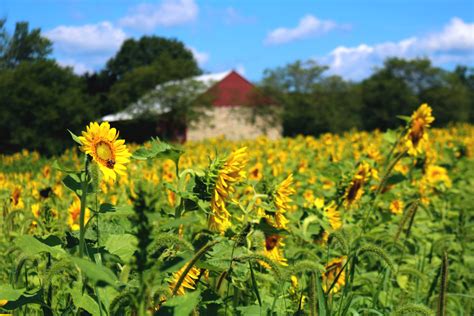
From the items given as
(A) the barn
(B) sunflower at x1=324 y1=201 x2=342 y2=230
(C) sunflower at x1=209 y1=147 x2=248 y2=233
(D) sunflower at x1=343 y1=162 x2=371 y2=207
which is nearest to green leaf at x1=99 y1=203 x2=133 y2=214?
(C) sunflower at x1=209 y1=147 x2=248 y2=233

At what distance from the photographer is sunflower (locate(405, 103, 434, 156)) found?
4016mm

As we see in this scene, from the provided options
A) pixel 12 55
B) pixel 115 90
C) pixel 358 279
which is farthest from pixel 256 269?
pixel 12 55

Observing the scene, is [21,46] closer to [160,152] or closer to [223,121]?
[223,121]

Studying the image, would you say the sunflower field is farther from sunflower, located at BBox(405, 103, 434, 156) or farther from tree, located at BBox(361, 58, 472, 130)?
tree, located at BBox(361, 58, 472, 130)

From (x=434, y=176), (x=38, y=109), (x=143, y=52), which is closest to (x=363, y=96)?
(x=143, y=52)

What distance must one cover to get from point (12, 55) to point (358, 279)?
34082 millimetres

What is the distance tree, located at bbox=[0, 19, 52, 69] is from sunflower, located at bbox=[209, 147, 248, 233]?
112 ft

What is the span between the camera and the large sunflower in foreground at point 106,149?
6.31 feet

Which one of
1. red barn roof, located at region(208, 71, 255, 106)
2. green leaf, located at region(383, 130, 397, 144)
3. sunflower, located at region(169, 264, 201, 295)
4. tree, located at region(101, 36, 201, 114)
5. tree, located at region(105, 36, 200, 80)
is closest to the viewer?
sunflower, located at region(169, 264, 201, 295)

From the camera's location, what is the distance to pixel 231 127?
4472 centimetres

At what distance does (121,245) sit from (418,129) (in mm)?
2607

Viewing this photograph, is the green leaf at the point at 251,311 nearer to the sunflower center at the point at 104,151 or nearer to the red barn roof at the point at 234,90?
the sunflower center at the point at 104,151

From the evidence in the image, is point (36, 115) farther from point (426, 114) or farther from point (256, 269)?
point (256, 269)

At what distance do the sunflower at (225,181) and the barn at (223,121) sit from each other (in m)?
35.2
